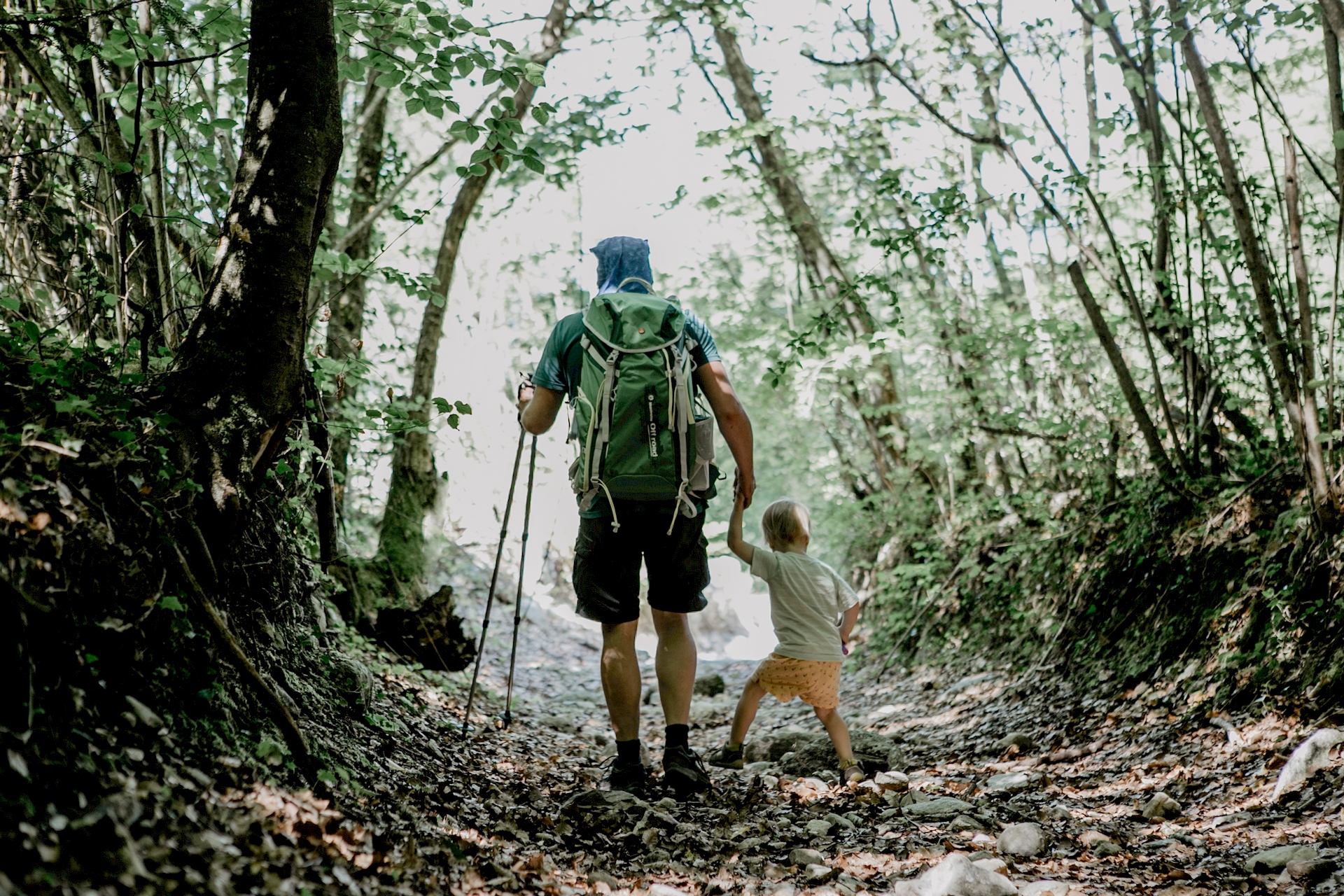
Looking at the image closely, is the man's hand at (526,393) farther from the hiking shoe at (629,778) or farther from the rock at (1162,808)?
the rock at (1162,808)

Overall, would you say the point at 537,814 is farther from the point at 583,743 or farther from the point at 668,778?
the point at 583,743

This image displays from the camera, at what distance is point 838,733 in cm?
433

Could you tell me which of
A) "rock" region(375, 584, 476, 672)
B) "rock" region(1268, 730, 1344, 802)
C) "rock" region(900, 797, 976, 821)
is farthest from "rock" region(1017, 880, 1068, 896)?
"rock" region(375, 584, 476, 672)

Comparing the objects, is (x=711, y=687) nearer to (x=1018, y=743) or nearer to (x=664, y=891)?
(x=1018, y=743)

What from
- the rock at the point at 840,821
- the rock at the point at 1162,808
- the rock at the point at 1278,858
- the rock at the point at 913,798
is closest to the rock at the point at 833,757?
the rock at the point at 913,798

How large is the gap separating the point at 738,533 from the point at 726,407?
687 mm

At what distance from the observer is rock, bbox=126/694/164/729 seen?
202 centimetres

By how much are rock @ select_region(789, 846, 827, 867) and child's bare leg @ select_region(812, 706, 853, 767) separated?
1408mm

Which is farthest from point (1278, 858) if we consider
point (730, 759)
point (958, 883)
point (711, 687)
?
point (711, 687)

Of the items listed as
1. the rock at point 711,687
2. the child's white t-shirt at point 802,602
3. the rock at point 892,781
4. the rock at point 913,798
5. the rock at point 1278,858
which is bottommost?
the rock at point 711,687

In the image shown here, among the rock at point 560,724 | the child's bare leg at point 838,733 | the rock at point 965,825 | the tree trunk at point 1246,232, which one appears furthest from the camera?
the rock at point 560,724

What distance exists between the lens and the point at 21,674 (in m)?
1.76

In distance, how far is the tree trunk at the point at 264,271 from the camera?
273 cm

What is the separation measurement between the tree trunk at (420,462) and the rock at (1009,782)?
4386 millimetres
